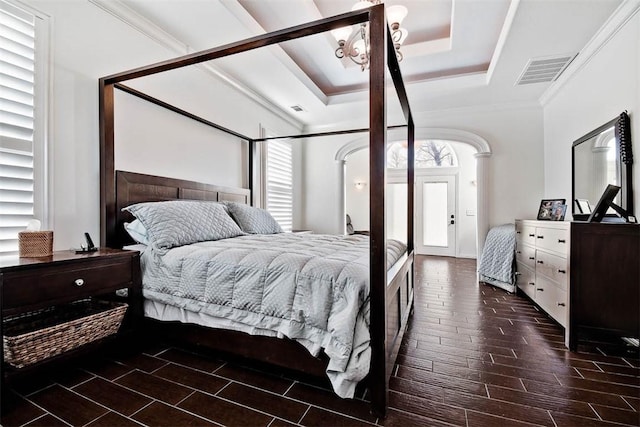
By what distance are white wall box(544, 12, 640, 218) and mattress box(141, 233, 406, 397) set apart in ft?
7.61

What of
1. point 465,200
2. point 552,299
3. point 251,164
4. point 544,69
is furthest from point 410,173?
point 465,200

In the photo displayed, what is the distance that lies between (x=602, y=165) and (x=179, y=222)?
12.3 feet

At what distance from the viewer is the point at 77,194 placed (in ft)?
7.49

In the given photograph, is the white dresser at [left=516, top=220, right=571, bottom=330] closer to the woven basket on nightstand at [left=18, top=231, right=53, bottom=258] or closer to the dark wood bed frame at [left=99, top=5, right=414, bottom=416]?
the dark wood bed frame at [left=99, top=5, right=414, bottom=416]

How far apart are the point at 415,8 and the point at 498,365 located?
3.12m

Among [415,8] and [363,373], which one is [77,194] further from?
[415,8]

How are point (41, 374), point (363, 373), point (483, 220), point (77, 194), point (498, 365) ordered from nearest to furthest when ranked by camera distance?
point (363, 373) < point (41, 374) < point (498, 365) < point (77, 194) < point (483, 220)

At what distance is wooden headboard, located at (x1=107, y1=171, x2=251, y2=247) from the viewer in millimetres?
2500

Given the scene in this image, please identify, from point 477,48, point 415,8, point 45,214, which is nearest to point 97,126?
point 45,214

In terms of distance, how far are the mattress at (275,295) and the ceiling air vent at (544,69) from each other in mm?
2902

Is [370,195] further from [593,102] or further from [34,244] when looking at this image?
[593,102]

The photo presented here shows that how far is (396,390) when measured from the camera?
1.69 m

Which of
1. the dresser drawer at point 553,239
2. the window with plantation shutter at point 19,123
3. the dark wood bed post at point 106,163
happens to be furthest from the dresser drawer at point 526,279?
the window with plantation shutter at point 19,123

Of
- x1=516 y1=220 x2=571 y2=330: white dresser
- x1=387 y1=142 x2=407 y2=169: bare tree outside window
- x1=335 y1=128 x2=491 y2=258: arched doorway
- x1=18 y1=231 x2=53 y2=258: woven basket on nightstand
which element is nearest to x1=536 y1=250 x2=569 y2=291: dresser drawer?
x1=516 y1=220 x2=571 y2=330: white dresser
